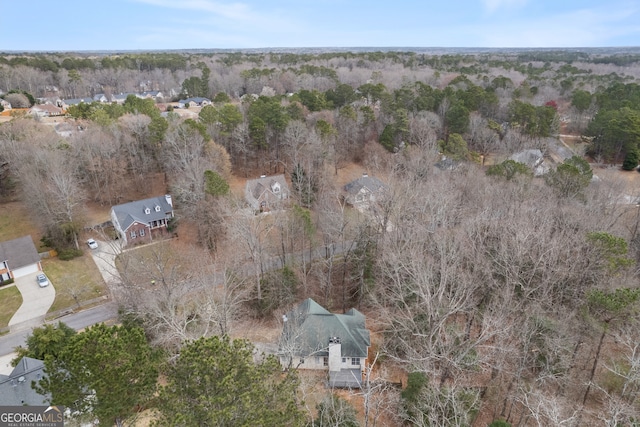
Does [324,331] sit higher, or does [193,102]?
[193,102]

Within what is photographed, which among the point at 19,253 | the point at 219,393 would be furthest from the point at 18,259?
the point at 219,393

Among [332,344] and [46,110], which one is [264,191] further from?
[46,110]

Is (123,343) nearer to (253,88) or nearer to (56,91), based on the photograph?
(253,88)

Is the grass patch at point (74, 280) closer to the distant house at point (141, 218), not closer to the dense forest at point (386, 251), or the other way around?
the dense forest at point (386, 251)

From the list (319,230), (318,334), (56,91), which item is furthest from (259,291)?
(56,91)

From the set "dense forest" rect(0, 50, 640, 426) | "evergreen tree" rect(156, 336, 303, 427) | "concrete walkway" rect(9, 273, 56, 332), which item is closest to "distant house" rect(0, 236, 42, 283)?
"concrete walkway" rect(9, 273, 56, 332)

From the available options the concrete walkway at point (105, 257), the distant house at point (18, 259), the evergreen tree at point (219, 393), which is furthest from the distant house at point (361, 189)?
the evergreen tree at point (219, 393)
